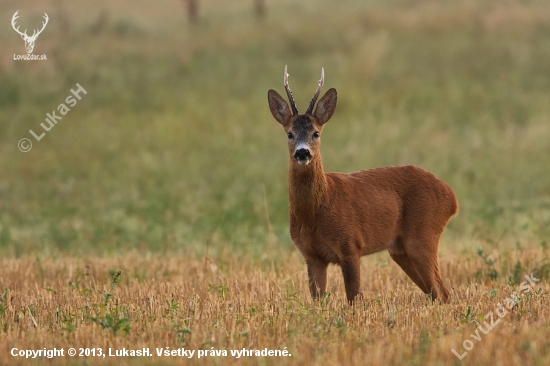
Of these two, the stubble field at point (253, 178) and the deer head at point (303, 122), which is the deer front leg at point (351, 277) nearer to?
the stubble field at point (253, 178)

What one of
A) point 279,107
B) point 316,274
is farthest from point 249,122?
point 316,274

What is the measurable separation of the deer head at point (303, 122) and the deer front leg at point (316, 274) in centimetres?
97

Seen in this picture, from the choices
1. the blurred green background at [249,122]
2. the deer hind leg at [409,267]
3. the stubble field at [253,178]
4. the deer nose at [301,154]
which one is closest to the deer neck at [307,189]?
the deer nose at [301,154]

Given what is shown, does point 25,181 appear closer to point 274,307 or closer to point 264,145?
point 264,145

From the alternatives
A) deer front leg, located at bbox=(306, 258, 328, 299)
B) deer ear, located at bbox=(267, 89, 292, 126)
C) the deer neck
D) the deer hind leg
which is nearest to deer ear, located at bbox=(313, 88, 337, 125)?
deer ear, located at bbox=(267, 89, 292, 126)

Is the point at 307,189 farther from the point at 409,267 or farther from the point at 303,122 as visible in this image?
the point at 409,267

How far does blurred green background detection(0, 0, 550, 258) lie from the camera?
52.8 feet

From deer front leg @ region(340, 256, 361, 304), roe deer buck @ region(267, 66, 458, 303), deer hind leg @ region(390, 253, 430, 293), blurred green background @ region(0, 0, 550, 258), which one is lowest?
deer front leg @ region(340, 256, 361, 304)

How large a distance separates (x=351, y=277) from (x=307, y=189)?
0.90 meters

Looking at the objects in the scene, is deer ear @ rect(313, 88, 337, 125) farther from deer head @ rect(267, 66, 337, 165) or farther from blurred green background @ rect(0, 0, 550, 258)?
blurred green background @ rect(0, 0, 550, 258)

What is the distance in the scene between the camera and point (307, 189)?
855cm

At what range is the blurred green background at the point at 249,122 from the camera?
16094 mm

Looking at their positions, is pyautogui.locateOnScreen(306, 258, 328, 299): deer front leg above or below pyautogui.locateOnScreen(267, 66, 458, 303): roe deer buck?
below

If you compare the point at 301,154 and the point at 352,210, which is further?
the point at 352,210
